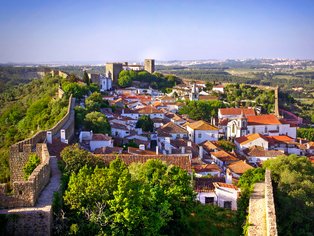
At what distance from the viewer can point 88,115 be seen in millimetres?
24375

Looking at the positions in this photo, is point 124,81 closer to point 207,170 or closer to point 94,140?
point 94,140

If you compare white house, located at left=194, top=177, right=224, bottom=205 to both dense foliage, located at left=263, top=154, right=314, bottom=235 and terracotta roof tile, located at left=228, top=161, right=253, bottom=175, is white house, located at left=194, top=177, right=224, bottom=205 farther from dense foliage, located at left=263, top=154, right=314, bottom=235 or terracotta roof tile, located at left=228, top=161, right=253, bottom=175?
terracotta roof tile, located at left=228, top=161, right=253, bottom=175

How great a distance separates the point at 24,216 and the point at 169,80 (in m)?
50.6

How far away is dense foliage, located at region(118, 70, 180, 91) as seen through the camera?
52406 mm

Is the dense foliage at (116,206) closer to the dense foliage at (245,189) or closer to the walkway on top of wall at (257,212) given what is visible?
the walkway on top of wall at (257,212)

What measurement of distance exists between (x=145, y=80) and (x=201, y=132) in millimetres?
25196

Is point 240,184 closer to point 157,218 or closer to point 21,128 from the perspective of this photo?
point 157,218

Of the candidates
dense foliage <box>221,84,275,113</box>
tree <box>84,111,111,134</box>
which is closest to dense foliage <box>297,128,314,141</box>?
dense foliage <box>221,84,275,113</box>

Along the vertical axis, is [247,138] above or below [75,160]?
below

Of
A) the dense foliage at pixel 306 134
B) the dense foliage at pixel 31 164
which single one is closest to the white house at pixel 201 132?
the dense foliage at pixel 306 134

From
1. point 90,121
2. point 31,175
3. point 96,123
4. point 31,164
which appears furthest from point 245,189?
point 90,121

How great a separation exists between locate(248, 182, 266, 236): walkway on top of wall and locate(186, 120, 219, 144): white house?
1735cm

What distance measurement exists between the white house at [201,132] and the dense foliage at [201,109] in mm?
7268

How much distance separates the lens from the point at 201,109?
40.7 m
